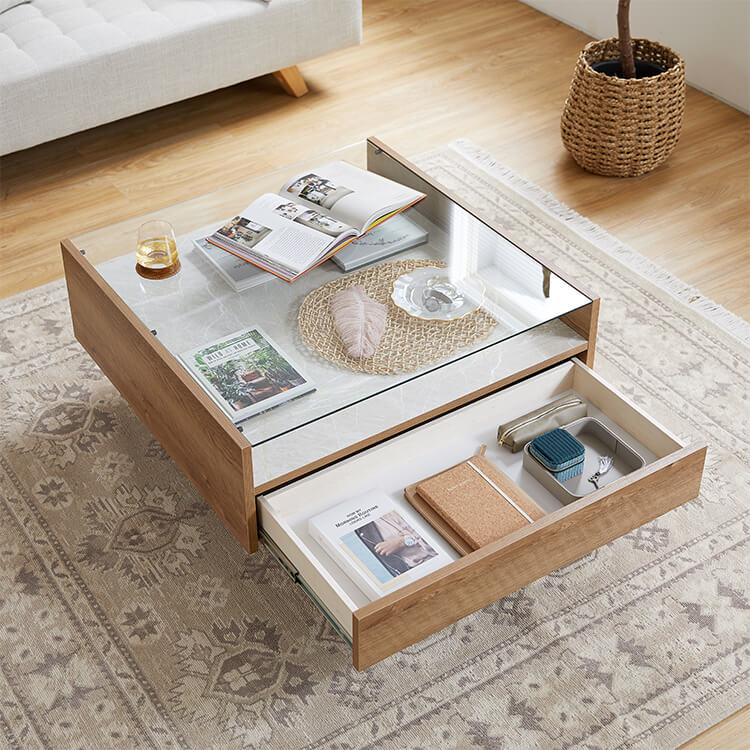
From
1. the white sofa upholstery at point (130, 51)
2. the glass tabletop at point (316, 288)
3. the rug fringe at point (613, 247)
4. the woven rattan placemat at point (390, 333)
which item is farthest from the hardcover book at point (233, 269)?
the rug fringe at point (613, 247)

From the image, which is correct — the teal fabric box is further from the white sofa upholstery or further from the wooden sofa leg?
the wooden sofa leg

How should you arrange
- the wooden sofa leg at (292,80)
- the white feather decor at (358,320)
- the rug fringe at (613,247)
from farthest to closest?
1. the wooden sofa leg at (292,80)
2. the rug fringe at (613,247)
3. the white feather decor at (358,320)

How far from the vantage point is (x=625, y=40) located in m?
2.79

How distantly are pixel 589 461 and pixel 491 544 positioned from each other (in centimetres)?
33

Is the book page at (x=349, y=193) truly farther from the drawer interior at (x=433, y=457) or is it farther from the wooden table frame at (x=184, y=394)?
the drawer interior at (x=433, y=457)

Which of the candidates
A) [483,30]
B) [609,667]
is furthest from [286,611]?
[483,30]

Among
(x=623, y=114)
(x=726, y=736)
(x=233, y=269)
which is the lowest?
A: (x=726, y=736)

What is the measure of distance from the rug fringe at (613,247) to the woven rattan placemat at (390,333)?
32.0 inches

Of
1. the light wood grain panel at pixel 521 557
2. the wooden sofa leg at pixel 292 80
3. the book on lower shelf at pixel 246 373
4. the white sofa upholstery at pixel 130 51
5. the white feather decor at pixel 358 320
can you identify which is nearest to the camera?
the light wood grain panel at pixel 521 557

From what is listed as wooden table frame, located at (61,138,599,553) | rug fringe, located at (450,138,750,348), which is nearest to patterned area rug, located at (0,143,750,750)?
wooden table frame, located at (61,138,599,553)

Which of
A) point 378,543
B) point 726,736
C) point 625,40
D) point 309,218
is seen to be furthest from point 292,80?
point 726,736

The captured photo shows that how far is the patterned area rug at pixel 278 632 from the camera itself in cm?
162

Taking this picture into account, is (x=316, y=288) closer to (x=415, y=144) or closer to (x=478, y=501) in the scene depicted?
(x=478, y=501)

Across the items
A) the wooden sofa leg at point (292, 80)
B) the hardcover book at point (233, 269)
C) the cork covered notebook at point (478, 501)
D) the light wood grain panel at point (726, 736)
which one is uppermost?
the hardcover book at point (233, 269)
